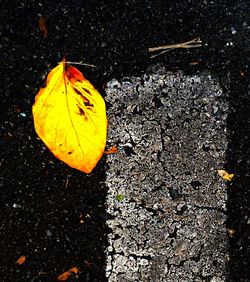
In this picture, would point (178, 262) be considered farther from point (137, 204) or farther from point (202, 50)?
point (202, 50)

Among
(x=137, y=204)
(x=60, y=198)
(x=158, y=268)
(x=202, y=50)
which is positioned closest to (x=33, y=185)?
(x=60, y=198)

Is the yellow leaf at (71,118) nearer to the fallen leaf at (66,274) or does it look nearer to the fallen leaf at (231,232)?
the fallen leaf at (66,274)

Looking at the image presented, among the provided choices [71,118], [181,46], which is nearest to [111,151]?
[71,118]

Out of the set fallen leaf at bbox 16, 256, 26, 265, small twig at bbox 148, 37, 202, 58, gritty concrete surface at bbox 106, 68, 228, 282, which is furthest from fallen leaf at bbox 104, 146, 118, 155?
fallen leaf at bbox 16, 256, 26, 265

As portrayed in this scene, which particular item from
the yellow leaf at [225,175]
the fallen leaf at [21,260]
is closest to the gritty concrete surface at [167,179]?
the yellow leaf at [225,175]

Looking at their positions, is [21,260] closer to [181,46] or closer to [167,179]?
[167,179]

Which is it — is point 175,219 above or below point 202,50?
below
